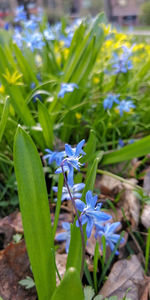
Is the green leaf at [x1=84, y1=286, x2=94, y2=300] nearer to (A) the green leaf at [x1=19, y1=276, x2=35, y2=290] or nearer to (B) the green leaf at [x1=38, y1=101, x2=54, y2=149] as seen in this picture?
(A) the green leaf at [x1=19, y1=276, x2=35, y2=290]

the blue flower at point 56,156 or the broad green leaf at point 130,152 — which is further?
the broad green leaf at point 130,152

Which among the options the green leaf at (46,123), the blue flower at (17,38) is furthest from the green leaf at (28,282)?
the blue flower at (17,38)

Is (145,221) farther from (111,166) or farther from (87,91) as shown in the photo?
(87,91)

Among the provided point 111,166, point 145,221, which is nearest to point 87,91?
point 111,166

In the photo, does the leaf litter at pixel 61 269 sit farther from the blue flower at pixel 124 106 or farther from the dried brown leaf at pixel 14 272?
the blue flower at pixel 124 106

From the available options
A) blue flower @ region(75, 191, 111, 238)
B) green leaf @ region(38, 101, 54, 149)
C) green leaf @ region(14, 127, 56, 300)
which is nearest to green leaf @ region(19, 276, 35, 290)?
green leaf @ region(14, 127, 56, 300)

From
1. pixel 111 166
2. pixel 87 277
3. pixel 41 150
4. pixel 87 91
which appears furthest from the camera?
pixel 87 91
